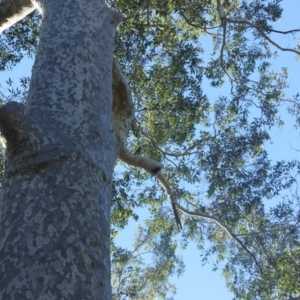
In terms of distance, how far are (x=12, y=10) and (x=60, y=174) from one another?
343cm

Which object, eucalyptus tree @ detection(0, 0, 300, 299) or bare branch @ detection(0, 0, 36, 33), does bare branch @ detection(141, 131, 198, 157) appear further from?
bare branch @ detection(0, 0, 36, 33)

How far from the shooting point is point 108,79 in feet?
9.45

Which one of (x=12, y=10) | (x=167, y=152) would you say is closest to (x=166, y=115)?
(x=167, y=152)

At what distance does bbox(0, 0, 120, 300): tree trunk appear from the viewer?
1.87 m

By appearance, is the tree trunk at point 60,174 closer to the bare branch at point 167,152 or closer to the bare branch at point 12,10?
the bare branch at point 12,10

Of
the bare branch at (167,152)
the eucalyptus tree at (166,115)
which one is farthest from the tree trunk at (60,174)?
the bare branch at (167,152)

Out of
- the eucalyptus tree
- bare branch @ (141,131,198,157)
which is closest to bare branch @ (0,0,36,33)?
the eucalyptus tree

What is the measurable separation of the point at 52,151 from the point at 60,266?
1.69 feet

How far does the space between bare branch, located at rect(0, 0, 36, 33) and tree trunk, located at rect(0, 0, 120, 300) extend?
232 centimetres

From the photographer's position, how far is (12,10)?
526 cm

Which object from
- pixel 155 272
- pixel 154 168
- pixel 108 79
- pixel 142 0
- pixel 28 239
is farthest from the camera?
pixel 155 272

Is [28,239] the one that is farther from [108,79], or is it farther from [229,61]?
[229,61]

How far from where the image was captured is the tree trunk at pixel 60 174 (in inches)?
73.6

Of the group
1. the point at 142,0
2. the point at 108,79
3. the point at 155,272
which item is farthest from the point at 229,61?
the point at 108,79
